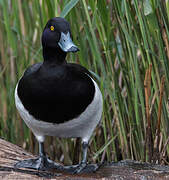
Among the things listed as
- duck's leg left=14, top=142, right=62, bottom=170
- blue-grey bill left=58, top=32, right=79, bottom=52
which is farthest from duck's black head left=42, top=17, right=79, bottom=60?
duck's leg left=14, top=142, right=62, bottom=170

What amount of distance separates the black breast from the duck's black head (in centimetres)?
6

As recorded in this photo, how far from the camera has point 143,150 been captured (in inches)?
74.5

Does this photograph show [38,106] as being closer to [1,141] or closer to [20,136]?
[1,141]

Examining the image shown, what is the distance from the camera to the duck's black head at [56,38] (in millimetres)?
1510

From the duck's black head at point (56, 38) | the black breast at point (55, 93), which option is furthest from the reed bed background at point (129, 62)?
the black breast at point (55, 93)

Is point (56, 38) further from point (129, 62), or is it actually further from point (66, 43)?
point (129, 62)

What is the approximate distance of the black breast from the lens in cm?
154

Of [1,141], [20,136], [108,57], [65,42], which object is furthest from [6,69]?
[65,42]

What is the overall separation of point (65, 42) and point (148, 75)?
41 centimetres

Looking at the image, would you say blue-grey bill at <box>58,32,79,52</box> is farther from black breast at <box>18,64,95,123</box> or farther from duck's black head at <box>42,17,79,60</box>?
black breast at <box>18,64,95,123</box>

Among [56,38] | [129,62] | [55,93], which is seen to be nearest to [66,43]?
[56,38]

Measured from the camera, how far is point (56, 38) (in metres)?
1.53

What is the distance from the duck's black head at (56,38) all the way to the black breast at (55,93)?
56 millimetres

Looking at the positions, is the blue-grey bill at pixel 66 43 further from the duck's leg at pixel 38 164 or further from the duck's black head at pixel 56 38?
the duck's leg at pixel 38 164
